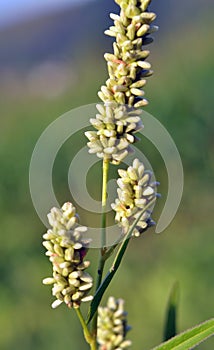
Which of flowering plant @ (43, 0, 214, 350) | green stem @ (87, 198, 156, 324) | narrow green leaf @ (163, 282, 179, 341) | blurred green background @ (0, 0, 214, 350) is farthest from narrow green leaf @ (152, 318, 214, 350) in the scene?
Answer: blurred green background @ (0, 0, 214, 350)

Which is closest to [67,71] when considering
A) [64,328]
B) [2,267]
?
[2,267]

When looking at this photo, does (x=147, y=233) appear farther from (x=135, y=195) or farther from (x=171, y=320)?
(x=135, y=195)

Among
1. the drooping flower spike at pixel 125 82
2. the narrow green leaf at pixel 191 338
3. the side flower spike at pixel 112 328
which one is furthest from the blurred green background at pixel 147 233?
the drooping flower spike at pixel 125 82

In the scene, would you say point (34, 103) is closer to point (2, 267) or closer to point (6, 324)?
point (2, 267)

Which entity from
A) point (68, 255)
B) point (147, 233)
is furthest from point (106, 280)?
point (147, 233)

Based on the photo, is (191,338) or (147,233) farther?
(147,233)

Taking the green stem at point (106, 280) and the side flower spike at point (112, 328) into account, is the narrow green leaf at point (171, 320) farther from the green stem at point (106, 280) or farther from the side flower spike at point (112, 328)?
the green stem at point (106, 280)

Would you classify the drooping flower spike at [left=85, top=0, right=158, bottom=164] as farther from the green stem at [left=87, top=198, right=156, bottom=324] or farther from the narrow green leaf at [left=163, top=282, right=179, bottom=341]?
the narrow green leaf at [left=163, top=282, right=179, bottom=341]

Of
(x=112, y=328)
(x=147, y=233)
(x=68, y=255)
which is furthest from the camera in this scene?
(x=147, y=233)
